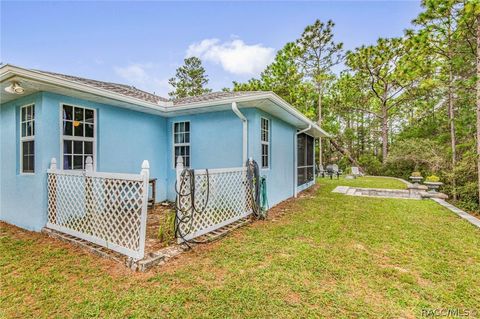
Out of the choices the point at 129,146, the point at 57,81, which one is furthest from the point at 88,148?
the point at 57,81

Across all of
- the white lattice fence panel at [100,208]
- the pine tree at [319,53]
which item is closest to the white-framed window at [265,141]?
the white lattice fence panel at [100,208]

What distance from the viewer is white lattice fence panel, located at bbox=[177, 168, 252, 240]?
408 cm

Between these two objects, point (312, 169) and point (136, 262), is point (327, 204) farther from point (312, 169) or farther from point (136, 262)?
point (136, 262)

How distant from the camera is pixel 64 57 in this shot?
1163 centimetres

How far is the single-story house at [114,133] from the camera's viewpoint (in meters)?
4.46

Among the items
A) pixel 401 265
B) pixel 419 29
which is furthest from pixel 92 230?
pixel 419 29

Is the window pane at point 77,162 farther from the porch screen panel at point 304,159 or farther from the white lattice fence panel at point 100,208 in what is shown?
the porch screen panel at point 304,159

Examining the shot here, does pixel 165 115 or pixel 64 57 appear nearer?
pixel 165 115

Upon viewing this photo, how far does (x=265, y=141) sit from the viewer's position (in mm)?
6793

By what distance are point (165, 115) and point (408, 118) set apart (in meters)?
27.3

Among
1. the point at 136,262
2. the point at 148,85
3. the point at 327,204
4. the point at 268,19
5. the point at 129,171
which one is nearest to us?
the point at 136,262

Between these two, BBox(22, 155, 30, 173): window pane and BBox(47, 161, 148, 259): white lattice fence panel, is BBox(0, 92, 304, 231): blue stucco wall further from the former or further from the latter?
BBox(47, 161, 148, 259): white lattice fence panel

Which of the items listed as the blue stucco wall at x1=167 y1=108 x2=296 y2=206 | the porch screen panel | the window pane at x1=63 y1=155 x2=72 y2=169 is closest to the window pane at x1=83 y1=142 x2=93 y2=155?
the window pane at x1=63 y1=155 x2=72 y2=169

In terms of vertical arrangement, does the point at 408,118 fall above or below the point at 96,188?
above
